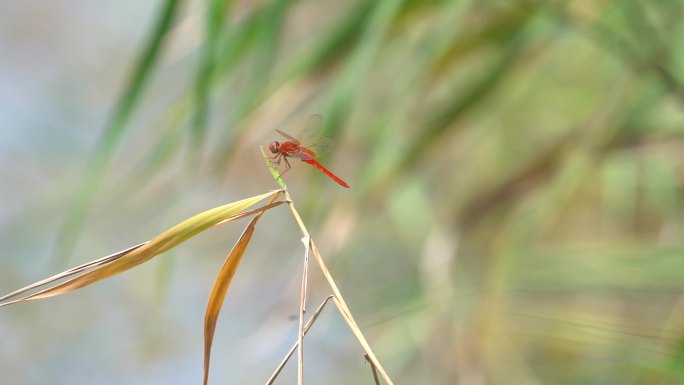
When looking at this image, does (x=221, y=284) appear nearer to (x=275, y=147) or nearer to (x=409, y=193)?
(x=275, y=147)

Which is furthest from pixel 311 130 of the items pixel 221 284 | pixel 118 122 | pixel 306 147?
pixel 221 284

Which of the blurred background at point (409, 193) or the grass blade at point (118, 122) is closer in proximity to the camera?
the grass blade at point (118, 122)

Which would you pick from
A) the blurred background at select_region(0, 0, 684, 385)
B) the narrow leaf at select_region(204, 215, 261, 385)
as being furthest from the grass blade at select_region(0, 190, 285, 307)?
the blurred background at select_region(0, 0, 684, 385)

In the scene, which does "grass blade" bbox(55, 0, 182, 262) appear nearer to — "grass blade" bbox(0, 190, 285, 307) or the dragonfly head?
the dragonfly head

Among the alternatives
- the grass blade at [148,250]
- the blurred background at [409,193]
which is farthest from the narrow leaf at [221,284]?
the blurred background at [409,193]

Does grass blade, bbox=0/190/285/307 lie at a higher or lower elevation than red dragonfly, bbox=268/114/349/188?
lower

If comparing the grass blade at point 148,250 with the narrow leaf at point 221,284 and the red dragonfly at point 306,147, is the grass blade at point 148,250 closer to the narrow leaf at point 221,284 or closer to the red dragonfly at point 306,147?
the narrow leaf at point 221,284

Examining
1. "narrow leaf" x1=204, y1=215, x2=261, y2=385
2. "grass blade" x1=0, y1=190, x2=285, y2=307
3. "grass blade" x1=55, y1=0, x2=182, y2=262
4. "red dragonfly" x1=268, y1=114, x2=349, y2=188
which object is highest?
"grass blade" x1=55, y1=0, x2=182, y2=262

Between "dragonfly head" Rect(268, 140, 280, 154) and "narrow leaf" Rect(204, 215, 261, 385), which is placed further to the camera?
"dragonfly head" Rect(268, 140, 280, 154)

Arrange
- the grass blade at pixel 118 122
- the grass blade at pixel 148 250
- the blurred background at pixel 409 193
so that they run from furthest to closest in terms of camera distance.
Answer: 1. the blurred background at pixel 409 193
2. the grass blade at pixel 118 122
3. the grass blade at pixel 148 250
